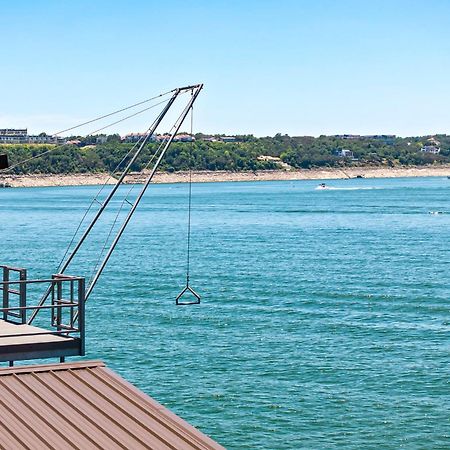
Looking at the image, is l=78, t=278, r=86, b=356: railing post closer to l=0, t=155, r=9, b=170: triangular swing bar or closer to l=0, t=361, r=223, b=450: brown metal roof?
l=0, t=361, r=223, b=450: brown metal roof

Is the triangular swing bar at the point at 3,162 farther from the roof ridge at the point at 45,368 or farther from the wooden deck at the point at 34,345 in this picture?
the roof ridge at the point at 45,368

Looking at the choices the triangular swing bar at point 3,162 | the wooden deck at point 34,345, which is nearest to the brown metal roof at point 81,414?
→ the wooden deck at point 34,345

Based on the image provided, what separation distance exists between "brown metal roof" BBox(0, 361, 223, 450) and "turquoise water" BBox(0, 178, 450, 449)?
12.1m

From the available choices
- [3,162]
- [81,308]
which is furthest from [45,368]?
[3,162]

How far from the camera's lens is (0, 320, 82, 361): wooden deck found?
18.9 meters

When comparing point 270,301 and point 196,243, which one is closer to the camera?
point 270,301

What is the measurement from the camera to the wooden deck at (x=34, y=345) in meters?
18.9

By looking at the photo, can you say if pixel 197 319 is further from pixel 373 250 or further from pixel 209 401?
pixel 373 250

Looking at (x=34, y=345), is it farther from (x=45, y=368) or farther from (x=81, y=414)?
(x=81, y=414)

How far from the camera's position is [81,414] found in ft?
49.9

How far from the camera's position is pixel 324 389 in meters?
34.1

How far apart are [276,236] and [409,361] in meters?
64.6

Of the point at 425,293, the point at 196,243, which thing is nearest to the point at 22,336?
the point at 425,293

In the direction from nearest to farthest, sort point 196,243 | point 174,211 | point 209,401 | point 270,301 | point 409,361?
point 209,401 < point 409,361 < point 270,301 < point 196,243 < point 174,211
